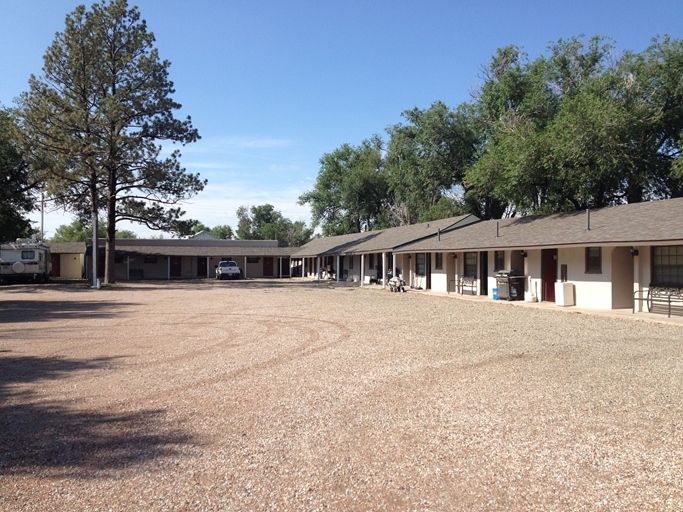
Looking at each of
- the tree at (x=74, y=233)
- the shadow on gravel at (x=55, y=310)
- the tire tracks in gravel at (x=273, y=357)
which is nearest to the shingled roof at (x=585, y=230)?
the tire tracks in gravel at (x=273, y=357)

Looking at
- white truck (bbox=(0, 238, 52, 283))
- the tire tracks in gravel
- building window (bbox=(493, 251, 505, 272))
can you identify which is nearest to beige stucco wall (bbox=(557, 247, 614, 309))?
building window (bbox=(493, 251, 505, 272))

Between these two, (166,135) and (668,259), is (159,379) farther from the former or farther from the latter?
(166,135)

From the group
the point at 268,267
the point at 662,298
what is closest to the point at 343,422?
the point at 662,298

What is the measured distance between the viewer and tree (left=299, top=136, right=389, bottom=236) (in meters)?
58.4

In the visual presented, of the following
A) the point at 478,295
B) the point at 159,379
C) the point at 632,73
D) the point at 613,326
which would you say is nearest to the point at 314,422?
the point at 159,379

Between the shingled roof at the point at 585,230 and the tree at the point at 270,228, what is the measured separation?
64169mm

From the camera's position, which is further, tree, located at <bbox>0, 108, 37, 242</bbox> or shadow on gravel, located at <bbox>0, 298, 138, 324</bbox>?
tree, located at <bbox>0, 108, 37, 242</bbox>

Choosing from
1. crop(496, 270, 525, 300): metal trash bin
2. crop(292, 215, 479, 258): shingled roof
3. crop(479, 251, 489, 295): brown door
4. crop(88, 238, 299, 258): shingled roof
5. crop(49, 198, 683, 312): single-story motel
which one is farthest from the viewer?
crop(88, 238, 299, 258): shingled roof

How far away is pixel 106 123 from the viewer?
3003cm

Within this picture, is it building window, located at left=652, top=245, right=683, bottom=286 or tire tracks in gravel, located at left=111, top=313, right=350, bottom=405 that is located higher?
building window, located at left=652, top=245, right=683, bottom=286

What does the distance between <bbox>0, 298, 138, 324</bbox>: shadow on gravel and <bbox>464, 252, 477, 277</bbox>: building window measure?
14.8m

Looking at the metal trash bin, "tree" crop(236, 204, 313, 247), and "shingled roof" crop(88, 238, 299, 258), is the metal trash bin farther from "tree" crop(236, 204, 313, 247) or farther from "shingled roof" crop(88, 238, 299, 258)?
"tree" crop(236, 204, 313, 247)

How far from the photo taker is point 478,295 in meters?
23.6

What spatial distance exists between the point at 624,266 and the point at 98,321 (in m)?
16.0
